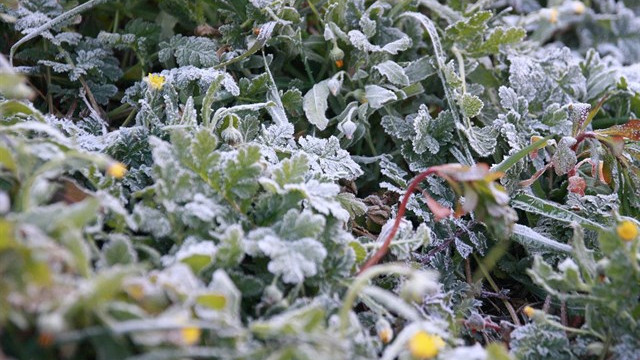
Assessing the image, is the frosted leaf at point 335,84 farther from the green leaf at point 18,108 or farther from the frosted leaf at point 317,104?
the green leaf at point 18,108

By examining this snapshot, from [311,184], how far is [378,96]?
446 mm

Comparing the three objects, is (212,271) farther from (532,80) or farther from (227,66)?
(532,80)

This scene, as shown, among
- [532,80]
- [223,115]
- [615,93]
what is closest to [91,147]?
[223,115]

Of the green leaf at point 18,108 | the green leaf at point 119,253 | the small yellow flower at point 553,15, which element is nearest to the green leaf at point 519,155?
the small yellow flower at point 553,15

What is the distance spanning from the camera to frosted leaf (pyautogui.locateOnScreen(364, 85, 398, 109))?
1.50 m

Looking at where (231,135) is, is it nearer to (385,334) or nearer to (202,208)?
(202,208)

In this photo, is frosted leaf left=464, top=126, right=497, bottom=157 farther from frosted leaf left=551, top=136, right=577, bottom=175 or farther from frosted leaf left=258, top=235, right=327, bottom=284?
frosted leaf left=258, top=235, right=327, bottom=284

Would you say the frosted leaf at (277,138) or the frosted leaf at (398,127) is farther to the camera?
the frosted leaf at (398,127)

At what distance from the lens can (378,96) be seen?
5.00ft

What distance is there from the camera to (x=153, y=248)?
1.07 metres

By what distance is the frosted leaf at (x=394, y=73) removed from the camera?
1523mm

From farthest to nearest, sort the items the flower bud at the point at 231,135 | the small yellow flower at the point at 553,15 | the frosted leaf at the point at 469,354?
the small yellow flower at the point at 553,15 → the flower bud at the point at 231,135 → the frosted leaf at the point at 469,354

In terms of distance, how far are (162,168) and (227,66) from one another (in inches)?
23.3

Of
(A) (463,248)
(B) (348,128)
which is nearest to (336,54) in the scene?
(B) (348,128)
